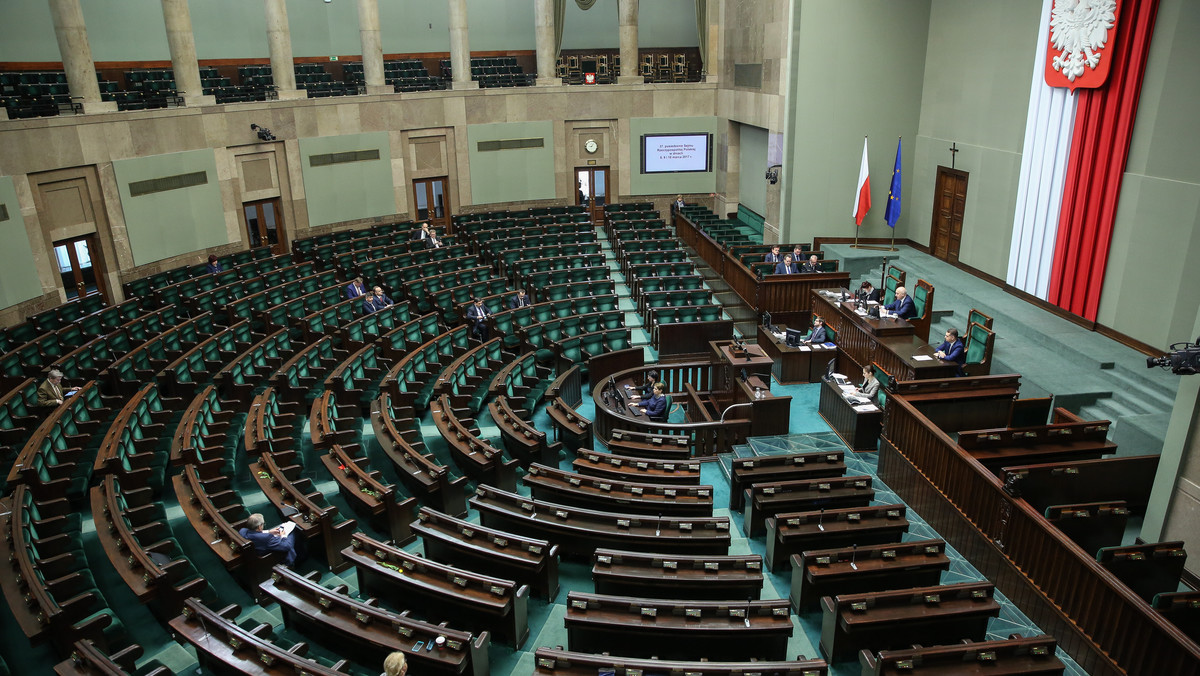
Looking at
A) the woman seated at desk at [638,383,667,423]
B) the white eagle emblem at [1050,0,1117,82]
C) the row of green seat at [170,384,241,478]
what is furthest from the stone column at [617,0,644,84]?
the row of green seat at [170,384,241,478]

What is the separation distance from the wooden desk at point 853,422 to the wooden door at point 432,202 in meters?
11.1

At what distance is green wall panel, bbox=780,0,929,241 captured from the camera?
46.1 ft

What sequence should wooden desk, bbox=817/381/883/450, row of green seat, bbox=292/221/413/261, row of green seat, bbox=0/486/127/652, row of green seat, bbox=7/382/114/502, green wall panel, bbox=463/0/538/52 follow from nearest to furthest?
row of green seat, bbox=0/486/127/652
row of green seat, bbox=7/382/114/502
wooden desk, bbox=817/381/883/450
row of green seat, bbox=292/221/413/261
green wall panel, bbox=463/0/538/52

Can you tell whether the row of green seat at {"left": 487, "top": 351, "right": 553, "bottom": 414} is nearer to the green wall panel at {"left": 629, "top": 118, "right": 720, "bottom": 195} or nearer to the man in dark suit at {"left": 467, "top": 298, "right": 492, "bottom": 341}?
the man in dark suit at {"left": 467, "top": 298, "right": 492, "bottom": 341}

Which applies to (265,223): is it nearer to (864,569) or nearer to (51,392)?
(51,392)

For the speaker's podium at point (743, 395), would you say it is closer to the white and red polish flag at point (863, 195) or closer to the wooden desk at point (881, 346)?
the wooden desk at point (881, 346)

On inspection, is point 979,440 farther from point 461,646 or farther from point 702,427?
point 461,646

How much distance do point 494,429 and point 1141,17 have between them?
890 cm

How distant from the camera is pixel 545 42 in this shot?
17891 millimetres

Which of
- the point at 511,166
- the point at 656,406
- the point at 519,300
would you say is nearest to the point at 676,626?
the point at 656,406

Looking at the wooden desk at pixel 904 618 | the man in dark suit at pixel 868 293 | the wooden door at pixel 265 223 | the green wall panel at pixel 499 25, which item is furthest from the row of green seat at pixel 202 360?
the green wall panel at pixel 499 25

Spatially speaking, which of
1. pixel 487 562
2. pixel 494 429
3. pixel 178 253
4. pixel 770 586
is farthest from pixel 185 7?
pixel 770 586

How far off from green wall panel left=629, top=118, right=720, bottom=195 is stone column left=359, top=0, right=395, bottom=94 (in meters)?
5.90

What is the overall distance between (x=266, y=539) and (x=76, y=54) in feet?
35.0
